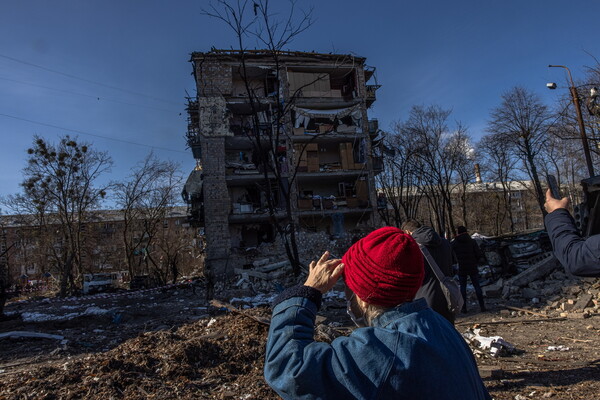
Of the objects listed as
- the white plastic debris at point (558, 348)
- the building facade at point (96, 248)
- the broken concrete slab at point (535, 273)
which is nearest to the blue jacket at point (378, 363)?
the white plastic debris at point (558, 348)

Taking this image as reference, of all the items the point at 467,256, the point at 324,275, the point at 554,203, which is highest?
the point at 554,203

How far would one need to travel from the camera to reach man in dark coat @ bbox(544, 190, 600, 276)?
6.92 ft

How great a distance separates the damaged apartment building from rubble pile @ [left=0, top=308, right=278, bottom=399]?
2047 cm

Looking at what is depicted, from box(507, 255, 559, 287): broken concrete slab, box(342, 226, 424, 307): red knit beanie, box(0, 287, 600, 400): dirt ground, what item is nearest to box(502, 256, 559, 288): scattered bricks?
box(507, 255, 559, 287): broken concrete slab

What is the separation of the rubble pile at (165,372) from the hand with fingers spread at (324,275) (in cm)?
320

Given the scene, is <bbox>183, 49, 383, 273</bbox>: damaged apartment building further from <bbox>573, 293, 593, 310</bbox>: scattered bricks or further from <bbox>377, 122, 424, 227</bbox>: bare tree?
<bbox>573, 293, 593, 310</bbox>: scattered bricks

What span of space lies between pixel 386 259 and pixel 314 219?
27.7 meters

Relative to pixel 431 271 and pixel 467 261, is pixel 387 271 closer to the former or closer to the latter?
→ pixel 431 271

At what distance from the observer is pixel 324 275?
1438 mm

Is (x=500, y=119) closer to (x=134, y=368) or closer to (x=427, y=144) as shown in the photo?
(x=427, y=144)

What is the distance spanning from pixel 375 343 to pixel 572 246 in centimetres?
171

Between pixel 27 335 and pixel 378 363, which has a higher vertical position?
pixel 378 363

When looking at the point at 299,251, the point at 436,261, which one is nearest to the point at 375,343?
the point at 436,261

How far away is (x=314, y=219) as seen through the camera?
29000 mm
